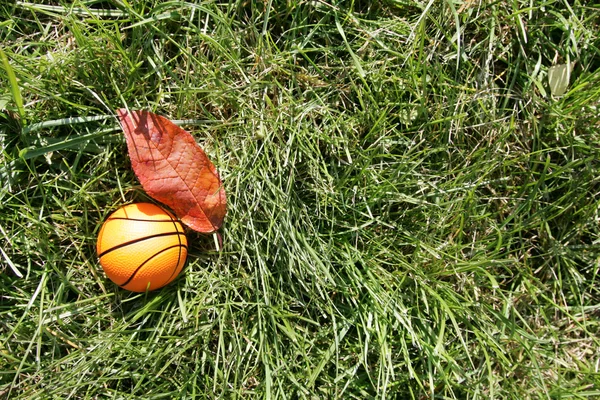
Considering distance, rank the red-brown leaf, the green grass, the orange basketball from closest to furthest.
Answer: the orange basketball, the red-brown leaf, the green grass

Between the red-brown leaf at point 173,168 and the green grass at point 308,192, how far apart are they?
14cm

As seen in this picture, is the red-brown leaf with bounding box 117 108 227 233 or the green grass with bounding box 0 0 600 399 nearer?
the red-brown leaf with bounding box 117 108 227 233

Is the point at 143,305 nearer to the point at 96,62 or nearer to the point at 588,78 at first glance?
the point at 96,62

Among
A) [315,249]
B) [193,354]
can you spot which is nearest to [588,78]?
[315,249]

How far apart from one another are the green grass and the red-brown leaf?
14 cm

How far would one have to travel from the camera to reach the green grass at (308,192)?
2.71 meters

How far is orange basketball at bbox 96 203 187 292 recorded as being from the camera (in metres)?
2.45

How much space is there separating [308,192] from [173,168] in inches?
27.3

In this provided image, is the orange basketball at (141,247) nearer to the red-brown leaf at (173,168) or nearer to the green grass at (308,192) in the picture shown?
the red-brown leaf at (173,168)

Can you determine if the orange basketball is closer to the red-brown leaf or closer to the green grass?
the red-brown leaf

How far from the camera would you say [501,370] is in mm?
2908

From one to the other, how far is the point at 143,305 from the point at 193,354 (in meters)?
0.35

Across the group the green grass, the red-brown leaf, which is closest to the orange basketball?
the red-brown leaf

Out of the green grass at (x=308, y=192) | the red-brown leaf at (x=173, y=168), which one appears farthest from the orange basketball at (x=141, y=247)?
the green grass at (x=308, y=192)
